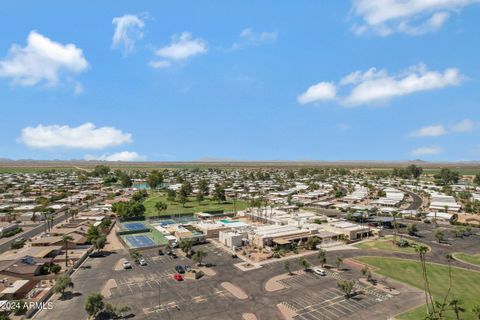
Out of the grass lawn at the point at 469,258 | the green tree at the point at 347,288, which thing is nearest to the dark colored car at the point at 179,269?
the green tree at the point at 347,288

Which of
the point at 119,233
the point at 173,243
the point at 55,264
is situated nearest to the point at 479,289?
the point at 173,243

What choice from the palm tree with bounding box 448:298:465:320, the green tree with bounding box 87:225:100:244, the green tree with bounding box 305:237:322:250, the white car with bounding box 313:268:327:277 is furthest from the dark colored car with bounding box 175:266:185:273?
the palm tree with bounding box 448:298:465:320

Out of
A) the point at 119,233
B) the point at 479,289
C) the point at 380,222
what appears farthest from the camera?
the point at 380,222

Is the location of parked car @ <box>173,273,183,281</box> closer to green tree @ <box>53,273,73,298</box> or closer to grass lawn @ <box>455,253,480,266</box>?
green tree @ <box>53,273,73,298</box>

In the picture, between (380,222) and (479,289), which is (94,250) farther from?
(380,222)

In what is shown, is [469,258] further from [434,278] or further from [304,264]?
[304,264]

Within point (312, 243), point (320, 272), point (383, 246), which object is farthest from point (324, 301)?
point (383, 246)
